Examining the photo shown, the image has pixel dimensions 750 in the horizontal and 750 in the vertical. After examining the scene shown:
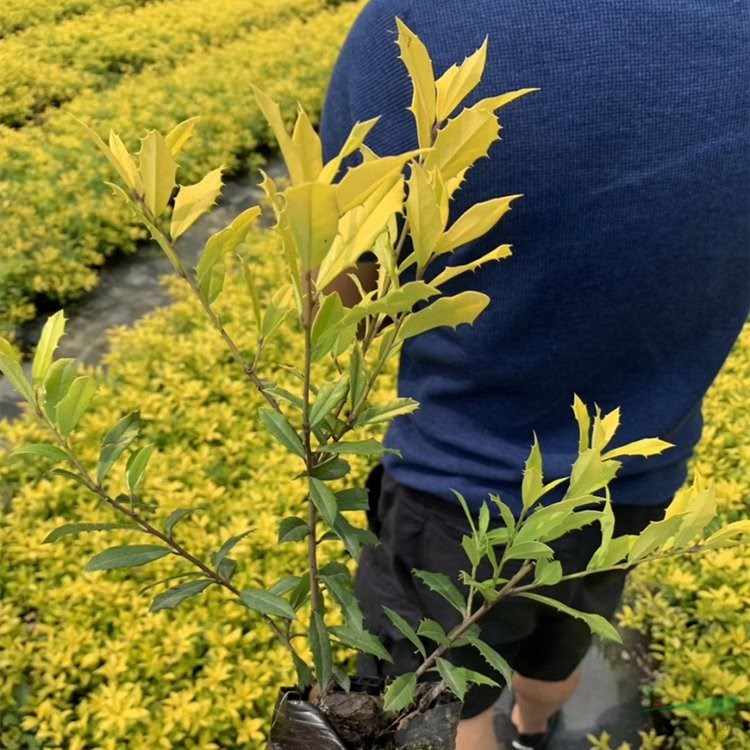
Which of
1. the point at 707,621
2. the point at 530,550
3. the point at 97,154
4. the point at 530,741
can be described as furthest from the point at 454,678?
the point at 97,154

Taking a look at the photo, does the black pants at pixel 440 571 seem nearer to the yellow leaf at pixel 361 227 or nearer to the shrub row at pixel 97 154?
the yellow leaf at pixel 361 227

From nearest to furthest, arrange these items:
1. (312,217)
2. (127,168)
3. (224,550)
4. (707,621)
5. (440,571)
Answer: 1. (312,217)
2. (127,168)
3. (224,550)
4. (440,571)
5. (707,621)

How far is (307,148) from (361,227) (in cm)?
6

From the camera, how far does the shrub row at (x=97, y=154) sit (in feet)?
8.48

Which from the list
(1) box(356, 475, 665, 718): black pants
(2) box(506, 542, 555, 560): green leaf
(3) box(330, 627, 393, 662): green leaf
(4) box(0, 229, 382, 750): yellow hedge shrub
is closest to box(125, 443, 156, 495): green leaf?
(3) box(330, 627, 393, 662): green leaf

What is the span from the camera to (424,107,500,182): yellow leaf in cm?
45

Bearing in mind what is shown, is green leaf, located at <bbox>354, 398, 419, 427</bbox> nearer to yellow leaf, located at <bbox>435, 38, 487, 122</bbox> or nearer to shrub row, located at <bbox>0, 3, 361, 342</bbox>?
yellow leaf, located at <bbox>435, 38, 487, 122</bbox>

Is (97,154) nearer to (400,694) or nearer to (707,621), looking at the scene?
(707,621)

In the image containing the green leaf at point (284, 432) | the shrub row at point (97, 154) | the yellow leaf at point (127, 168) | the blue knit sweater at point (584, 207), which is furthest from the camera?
the shrub row at point (97, 154)

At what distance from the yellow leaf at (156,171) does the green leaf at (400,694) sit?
42 centimetres

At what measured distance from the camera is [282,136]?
0.39 meters

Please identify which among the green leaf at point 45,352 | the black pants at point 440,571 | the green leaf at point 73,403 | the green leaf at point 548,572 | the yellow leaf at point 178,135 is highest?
the yellow leaf at point 178,135

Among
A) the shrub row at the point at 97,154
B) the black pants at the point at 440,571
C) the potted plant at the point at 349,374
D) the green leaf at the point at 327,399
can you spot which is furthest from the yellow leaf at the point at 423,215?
the shrub row at the point at 97,154

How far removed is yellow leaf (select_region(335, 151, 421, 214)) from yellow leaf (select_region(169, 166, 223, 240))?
0.14 meters
